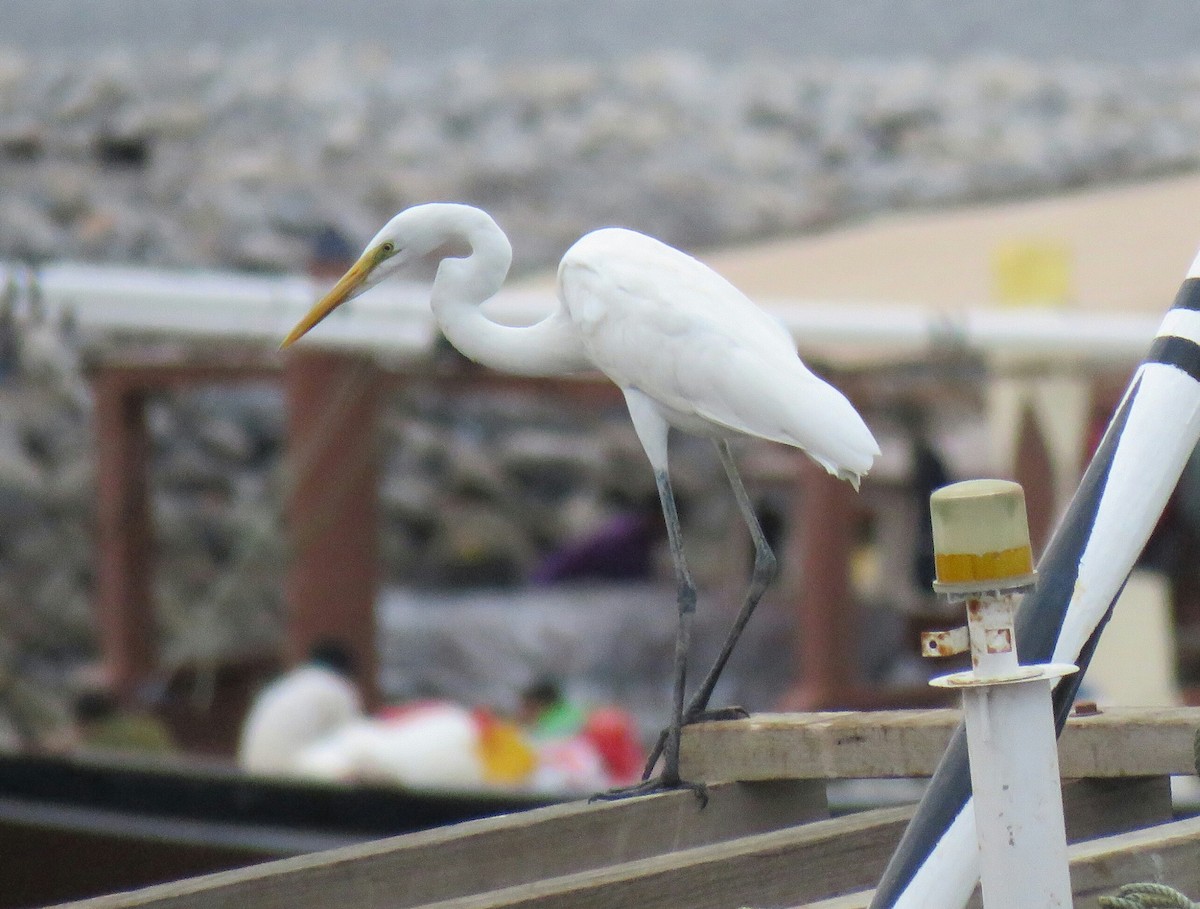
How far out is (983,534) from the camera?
97 cm

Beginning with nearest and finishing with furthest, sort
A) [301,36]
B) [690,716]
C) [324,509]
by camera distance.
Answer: [690,716] < [324,509] < [301,36]

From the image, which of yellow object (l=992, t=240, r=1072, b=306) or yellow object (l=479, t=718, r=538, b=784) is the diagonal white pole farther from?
yellow object (l=992, t=240, r=1072, b=306)

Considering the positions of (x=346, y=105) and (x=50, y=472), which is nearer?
(x=50, y=472)

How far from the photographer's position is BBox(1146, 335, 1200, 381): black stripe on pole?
1.08m

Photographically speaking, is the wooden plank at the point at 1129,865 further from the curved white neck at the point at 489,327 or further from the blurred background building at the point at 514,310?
the blurred background building at the point at 514,310

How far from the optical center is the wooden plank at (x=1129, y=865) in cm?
135

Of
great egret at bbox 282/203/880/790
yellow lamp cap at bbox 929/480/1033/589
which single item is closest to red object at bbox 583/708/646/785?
great egret at bbox 282/203/880/790

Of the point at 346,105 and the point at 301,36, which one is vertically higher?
the point at 301,36

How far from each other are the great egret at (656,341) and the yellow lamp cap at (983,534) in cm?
104

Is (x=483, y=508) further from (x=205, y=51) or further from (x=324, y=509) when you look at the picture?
(x=205, y=51)

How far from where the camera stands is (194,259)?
463 inches

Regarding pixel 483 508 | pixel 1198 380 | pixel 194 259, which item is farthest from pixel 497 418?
pixel 1198 380

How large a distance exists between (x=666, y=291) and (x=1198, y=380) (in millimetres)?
1103

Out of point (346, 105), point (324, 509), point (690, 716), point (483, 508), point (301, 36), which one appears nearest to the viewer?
point (690, 716)
